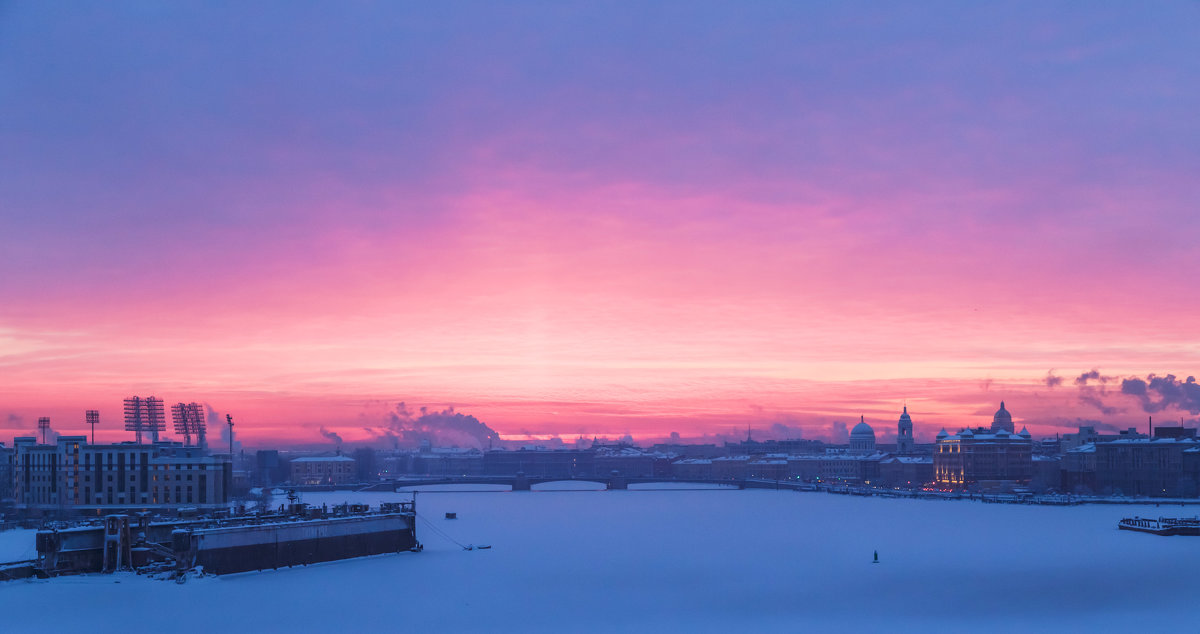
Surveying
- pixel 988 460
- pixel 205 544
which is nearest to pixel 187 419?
pixel 205 544

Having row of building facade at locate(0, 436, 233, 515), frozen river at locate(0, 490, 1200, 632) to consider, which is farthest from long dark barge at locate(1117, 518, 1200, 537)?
row of building facade at locate(0, 436, 233, 515)

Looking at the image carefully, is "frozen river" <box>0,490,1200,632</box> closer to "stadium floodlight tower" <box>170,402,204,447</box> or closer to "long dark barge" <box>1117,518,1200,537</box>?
"long dark barge" <box>1117,518,1200,537</box>

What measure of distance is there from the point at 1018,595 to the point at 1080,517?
6658cm

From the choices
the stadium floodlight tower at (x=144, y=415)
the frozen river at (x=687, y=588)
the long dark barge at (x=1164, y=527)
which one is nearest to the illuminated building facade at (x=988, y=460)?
the long dark barge at (x=1164, y=527)

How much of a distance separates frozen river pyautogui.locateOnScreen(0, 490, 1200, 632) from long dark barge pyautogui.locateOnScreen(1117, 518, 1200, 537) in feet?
9.14

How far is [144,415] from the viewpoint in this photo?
118000 millimetres

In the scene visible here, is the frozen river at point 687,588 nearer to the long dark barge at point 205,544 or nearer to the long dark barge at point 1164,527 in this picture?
the long dark barge at point 205,544

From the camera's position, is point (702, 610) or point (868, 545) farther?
point (868, 545)

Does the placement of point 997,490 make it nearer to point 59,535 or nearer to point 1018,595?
point 1018,595

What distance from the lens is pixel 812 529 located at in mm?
99438

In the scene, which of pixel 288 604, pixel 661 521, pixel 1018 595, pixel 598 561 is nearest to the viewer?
pixel 288 604

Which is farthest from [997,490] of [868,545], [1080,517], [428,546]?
[428,546]

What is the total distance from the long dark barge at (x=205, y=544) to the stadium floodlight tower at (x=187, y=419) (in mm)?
62679

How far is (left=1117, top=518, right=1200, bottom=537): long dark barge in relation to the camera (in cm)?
9444
